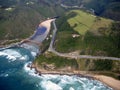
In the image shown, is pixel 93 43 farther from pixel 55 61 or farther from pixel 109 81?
pixel 109 81

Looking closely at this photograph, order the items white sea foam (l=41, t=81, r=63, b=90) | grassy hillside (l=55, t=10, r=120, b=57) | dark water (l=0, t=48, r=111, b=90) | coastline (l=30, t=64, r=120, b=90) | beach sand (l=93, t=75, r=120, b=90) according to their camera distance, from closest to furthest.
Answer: white sea foam (l=41, t=81, r=63, b=90), dark water (l=0, t=48, r=111, b=90), beach sand (l=93, t=75, r=120, b=90), coastline (l=30, t=64, r=120, b=90), grassy hillside (l=55, t=10, r=120, b=57)

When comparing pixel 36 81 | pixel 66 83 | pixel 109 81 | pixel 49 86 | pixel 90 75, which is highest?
pixel 90 75

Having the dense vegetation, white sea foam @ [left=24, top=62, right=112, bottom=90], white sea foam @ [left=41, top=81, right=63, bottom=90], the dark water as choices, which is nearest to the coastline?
white sea foam @ [left=24, top=62, right=112, bottom=90]

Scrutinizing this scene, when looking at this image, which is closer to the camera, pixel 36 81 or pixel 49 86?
pixel 49 86

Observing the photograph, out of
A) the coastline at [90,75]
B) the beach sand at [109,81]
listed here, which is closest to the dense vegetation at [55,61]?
the coastline at [90,75]

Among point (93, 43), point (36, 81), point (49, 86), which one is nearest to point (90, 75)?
point (93, 43)

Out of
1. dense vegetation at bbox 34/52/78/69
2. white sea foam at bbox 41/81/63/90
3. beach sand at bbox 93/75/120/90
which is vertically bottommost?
white sea foam at bbox 41/81/63/90

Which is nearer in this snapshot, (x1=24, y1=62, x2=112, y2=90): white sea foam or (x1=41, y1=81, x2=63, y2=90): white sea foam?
(x1=41, y1=81, x2=63, y2=90): white sea foam

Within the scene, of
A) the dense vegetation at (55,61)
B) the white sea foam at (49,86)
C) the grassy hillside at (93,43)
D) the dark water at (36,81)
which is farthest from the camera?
the grassy hillside at (93,43)

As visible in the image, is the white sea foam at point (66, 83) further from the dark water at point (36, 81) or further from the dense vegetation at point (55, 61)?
the dense vegetation at point (55, 61)

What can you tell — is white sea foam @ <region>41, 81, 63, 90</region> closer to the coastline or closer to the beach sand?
the coastline

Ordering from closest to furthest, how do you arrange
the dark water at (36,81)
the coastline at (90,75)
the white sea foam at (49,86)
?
the white sea foam at (49,86)
the dark water at (36,81)
the coastline at (90,75)
